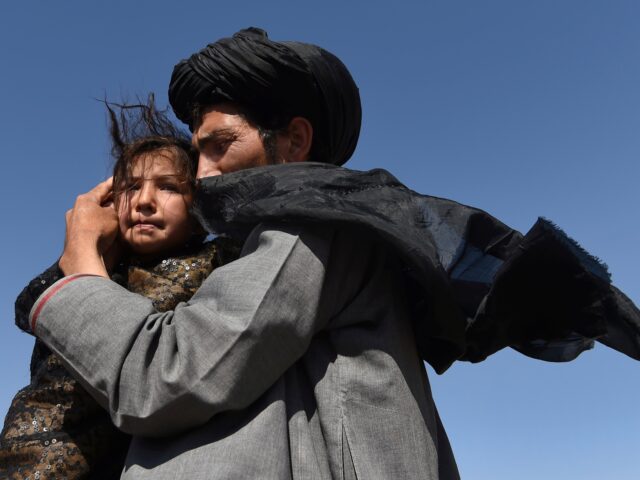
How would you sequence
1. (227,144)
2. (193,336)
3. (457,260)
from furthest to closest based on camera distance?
(227,144)
(457,260)
(193,336)

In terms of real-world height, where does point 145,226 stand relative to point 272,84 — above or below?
below

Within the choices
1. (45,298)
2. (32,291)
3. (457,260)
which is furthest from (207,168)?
(457,260)

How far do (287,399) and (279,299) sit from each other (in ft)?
0.83

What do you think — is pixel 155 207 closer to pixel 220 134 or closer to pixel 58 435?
pixel 220 134

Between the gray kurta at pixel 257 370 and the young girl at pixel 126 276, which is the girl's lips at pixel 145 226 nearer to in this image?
the young girl at pixel 126 276

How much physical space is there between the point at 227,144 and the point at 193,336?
A: 0.98m

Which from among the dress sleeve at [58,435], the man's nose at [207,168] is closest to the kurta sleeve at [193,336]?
the dress sleeve at [58,435]

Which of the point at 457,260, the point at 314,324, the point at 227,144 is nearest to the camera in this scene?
the point at 314,324

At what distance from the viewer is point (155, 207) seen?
104 inches

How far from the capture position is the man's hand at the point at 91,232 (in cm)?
226

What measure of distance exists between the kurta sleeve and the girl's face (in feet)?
1.82

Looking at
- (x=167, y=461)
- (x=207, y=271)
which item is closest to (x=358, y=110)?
(x=207, y=271)

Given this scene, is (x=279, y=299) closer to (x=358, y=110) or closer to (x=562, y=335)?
(x=562, y=335)

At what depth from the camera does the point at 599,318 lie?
2188mm
